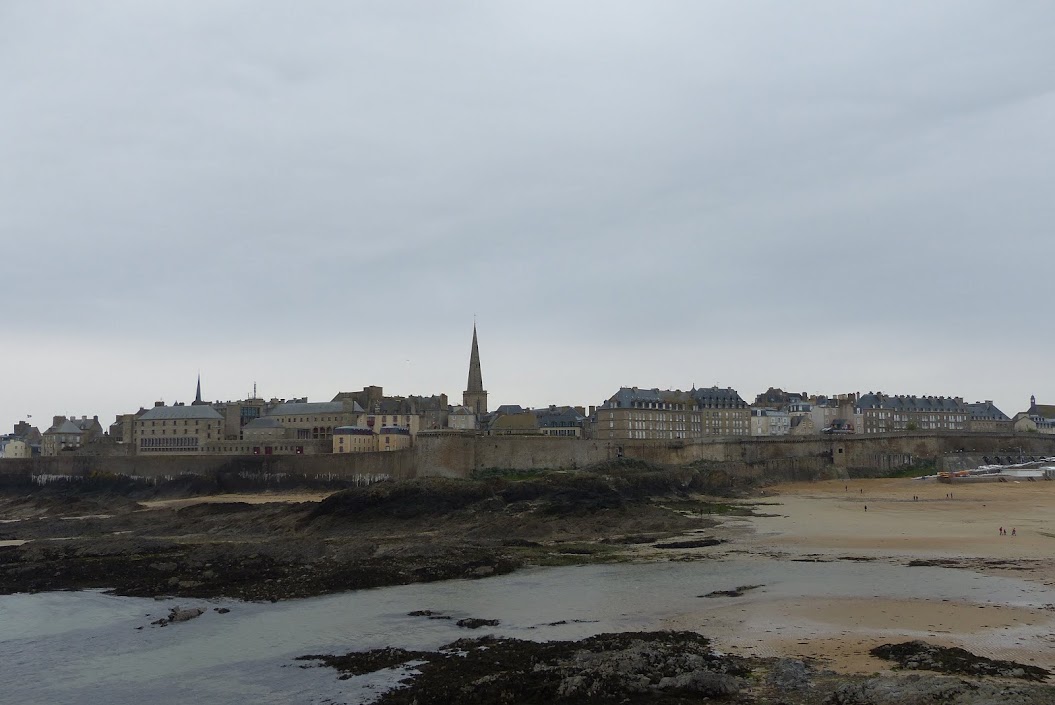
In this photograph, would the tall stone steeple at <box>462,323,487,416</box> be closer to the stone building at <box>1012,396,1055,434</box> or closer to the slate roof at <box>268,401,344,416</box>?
the slate roof at <box>268,401,344,416</box>

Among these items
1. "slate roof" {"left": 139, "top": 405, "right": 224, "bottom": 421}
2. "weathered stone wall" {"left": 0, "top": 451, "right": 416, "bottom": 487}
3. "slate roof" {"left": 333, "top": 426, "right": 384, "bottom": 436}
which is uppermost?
"slate roof" {"left": 139, "top": 405, "right": 224, "bottom": 421}

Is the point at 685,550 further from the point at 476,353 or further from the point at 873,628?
the point at 476,353

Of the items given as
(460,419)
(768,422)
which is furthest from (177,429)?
(768,422)

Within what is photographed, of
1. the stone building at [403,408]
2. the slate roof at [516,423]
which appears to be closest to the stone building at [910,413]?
the slate roof at [516,423]

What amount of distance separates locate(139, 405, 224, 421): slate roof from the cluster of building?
10 cm

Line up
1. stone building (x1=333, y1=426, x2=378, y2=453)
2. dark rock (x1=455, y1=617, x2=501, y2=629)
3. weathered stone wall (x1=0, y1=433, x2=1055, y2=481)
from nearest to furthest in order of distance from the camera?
1. dark rock (x1=455, y1=617, x2=501, y2=629)
2. weathered stone wall (x1=0, y1=433, x2=1055, y2=481)
3. stone building (x1=333, y1=426, x2=378, y2=453)

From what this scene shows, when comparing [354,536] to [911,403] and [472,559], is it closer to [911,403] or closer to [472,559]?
[472,559]

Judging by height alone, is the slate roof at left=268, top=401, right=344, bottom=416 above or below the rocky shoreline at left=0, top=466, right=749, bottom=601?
above

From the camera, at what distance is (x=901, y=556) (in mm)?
22609

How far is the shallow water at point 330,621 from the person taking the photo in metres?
13.7

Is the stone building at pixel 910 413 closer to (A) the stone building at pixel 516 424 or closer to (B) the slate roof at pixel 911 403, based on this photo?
(B) the slate roof at pixel 911 403

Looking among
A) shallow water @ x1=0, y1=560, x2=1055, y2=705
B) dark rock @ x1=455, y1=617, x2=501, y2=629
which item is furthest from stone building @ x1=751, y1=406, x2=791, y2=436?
dark rock @ x1=455, y1=617, x2=501, y2=629

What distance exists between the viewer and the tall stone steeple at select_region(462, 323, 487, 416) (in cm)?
8462

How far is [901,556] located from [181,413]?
Answer: 204 ft
